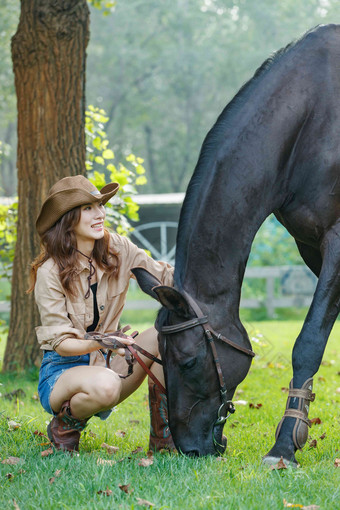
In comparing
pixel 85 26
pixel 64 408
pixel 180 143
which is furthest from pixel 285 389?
pixel 180 143

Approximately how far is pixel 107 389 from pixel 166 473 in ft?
1.68

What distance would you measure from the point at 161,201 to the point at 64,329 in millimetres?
13650

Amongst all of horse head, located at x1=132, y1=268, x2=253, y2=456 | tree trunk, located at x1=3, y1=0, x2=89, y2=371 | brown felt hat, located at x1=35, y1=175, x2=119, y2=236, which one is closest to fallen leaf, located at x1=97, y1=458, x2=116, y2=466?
horse head, located at x1=132, y1=268, x2=253, y2=456

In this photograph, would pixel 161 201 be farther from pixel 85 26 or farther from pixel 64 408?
pixel 64 408

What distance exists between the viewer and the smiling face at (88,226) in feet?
11.0

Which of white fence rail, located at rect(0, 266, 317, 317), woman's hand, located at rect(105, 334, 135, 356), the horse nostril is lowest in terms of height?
white fence rail, located at rect(0, 266, 317, 317)

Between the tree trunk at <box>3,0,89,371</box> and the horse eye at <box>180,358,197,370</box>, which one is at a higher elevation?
the tree trunk at <box>3,0,89,371</box>

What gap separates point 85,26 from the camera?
5.44 metres

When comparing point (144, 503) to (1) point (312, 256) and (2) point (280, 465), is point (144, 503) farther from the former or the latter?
(1) point (312, 256)

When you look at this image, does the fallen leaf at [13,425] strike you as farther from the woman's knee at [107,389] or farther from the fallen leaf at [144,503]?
the fallen leaf at [144,503]

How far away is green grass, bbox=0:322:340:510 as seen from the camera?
96.7 inches

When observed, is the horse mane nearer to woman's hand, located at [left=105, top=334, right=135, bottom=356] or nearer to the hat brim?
woman's hand, located at [left=105, top=334, right=135, bottom=356]

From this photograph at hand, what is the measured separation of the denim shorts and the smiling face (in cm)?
59

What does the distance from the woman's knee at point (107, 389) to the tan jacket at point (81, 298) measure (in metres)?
0.24
